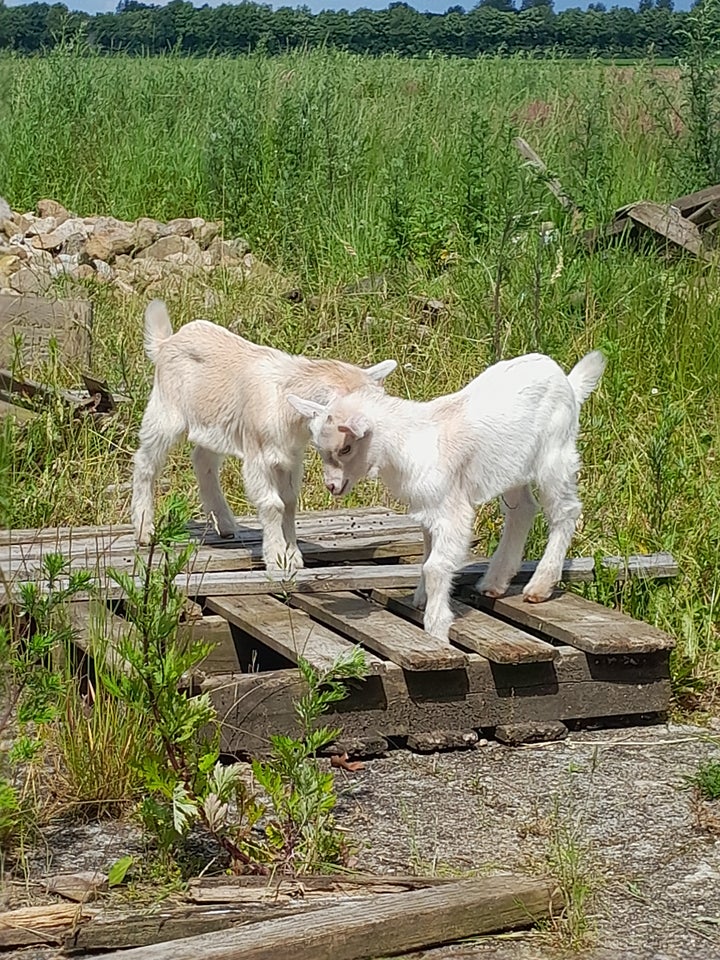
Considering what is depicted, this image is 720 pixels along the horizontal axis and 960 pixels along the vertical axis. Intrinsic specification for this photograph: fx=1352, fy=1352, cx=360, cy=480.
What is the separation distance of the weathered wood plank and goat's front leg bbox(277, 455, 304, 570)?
2.85 ft

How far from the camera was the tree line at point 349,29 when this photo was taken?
15617mm

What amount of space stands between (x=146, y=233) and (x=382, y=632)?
285 inches

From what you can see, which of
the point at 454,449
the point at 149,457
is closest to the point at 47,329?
the point at 149,457

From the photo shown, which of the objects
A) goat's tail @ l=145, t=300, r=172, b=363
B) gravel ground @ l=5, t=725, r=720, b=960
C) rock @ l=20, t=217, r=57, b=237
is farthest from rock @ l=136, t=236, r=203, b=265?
gravel ground @ l=5, t=725, r=720, b=960

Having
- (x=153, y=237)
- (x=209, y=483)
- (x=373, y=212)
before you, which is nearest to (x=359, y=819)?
(x=209, y=483)

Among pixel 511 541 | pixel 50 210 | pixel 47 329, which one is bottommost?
pixel 511 541

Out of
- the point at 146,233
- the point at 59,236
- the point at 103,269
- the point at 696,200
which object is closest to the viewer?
the point at 696,200

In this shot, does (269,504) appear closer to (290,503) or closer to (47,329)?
(290,503)

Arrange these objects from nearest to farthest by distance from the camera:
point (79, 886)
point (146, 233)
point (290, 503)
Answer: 1. point (79, 886)
2. point (290, 503)
3. point (146, 233)

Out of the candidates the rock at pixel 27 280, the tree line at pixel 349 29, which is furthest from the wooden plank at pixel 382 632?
the tree line at pixel 349 29

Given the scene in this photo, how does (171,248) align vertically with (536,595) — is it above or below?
above

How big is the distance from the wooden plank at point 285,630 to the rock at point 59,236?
6.56 m

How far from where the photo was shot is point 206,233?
11.2m

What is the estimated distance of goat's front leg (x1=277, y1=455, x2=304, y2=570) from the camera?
5.31 m
